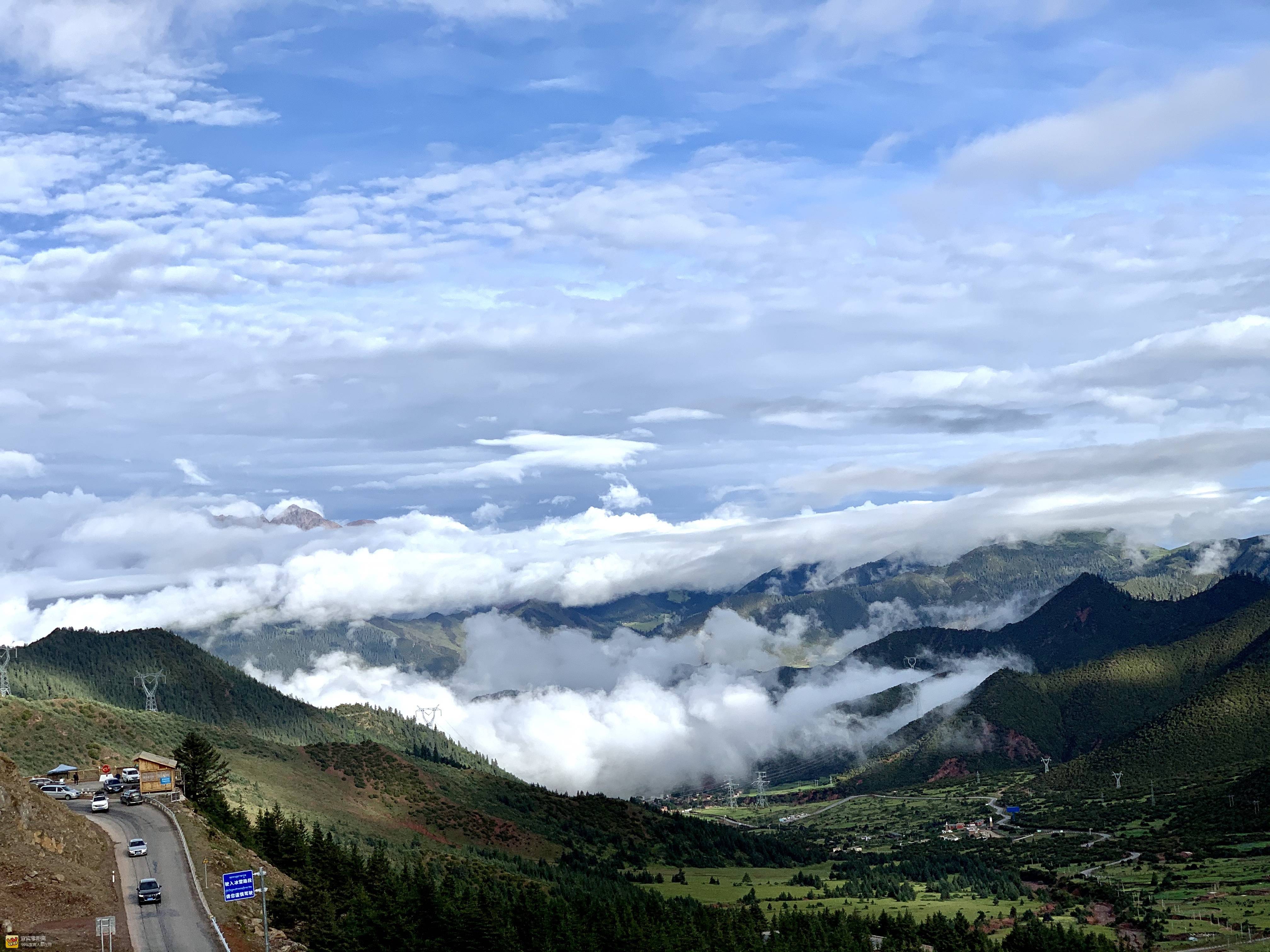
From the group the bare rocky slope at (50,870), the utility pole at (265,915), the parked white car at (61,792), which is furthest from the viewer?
the parked white car at (61,792)

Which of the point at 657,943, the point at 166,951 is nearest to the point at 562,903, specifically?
the point at 657,943

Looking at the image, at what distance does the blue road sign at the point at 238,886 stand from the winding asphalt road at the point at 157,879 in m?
5.41

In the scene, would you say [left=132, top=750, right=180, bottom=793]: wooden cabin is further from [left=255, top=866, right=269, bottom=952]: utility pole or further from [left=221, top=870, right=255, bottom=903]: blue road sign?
[left=221, top=870, right=255, bottom=903]: blue road sign

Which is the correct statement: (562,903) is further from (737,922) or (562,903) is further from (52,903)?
(52,903)

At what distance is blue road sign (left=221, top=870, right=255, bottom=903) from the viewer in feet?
328

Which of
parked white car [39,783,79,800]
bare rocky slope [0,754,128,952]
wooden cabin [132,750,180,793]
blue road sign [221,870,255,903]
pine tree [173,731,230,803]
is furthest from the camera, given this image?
pine tree [173,731,230,803]

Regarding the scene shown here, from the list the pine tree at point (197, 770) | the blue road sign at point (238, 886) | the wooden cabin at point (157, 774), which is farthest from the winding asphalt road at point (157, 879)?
the pine tree at point (197, 770)

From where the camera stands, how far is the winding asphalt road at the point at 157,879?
338 ft

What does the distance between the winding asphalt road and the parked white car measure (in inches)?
195

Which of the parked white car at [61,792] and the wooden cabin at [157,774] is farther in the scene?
the wooden cabin at [157,774]

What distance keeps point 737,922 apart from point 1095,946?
66305mm

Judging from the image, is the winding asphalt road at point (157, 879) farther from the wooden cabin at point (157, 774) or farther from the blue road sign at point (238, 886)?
the wooden cabin at point (157, 774)

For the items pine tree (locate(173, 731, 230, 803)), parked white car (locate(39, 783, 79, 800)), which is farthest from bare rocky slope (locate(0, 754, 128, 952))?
pine tree (locate(173, 731, 230, 803))

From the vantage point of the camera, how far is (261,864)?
134000mm
